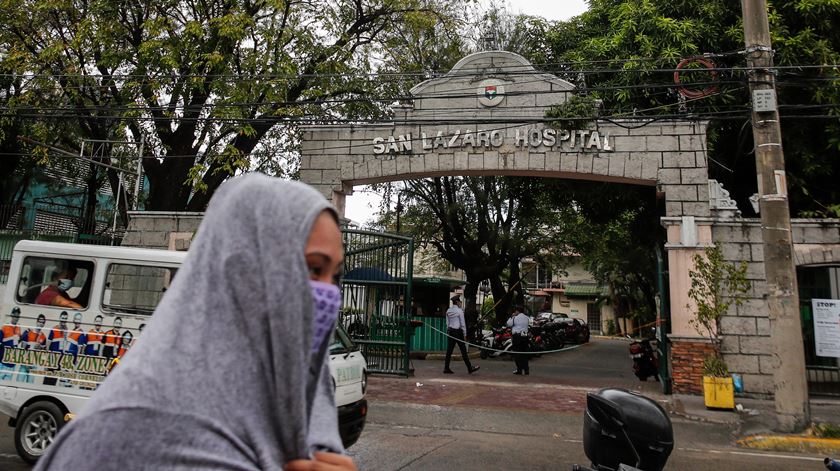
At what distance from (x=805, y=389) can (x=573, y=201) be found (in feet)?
25.0

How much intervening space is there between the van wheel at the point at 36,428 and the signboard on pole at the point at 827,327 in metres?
10.9

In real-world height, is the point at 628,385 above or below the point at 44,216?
below

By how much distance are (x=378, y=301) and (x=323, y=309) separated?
1019cm

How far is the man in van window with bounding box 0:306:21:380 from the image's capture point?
18.5 feet

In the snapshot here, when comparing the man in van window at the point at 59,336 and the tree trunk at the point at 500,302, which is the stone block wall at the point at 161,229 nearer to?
the man in van window at the point at 59,336

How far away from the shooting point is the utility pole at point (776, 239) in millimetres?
7297

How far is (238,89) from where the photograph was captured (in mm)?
11688

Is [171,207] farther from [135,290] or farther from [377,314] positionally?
[135,290]

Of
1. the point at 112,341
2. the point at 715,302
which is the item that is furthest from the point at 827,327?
the point at 112,341

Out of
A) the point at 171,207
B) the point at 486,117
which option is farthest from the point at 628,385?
the point at 171,207

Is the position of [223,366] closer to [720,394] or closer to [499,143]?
[720,394]

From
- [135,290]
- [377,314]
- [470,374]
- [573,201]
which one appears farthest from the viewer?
[573,201]

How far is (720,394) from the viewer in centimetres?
859

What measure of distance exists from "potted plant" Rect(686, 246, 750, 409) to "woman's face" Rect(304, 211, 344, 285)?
29.9 feet
